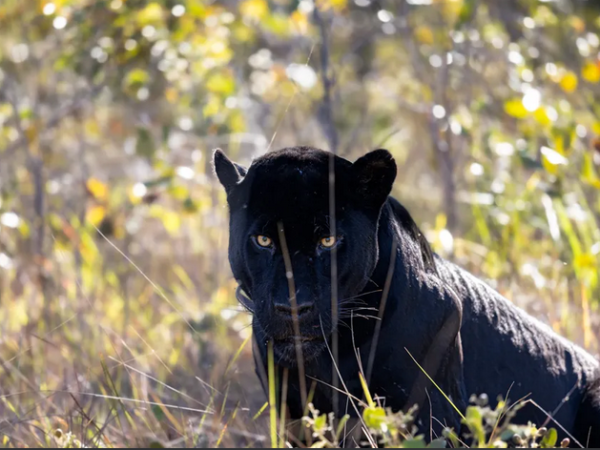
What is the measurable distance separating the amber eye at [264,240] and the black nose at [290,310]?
0.29 metres

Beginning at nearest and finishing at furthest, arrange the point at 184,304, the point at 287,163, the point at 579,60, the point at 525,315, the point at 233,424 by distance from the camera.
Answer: the point at 287,163
the point at 525,315
the point at 233,424
the point at 184,304
the point at 579,60

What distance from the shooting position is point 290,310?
288 centimetres

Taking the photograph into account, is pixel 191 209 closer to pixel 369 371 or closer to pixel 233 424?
pixel 233 424

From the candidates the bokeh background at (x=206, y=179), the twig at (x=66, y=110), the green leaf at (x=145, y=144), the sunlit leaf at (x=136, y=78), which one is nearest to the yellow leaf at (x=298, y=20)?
the bokeh background at (x=206, y=179)

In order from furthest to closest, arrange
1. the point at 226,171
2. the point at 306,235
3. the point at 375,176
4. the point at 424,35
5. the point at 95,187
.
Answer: the point at 424,35, the point at 95,187, the point at 226,171, the point at 375,176, the point at 306,235

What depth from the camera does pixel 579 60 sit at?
6.77 meters

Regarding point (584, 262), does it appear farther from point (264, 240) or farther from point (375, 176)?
point (264, 240)

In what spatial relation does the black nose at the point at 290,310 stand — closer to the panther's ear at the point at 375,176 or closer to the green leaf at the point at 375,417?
the panther's ear at the point at 375,176

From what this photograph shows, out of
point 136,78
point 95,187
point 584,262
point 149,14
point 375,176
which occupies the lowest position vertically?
point 584,262

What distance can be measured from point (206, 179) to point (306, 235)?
2.82 m

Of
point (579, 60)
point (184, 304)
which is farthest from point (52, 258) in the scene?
point (579, 60)

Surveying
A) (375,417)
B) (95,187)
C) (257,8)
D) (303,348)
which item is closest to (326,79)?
(257,8)

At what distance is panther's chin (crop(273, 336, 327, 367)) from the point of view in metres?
3.07

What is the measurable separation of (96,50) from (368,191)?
2.65 metres
